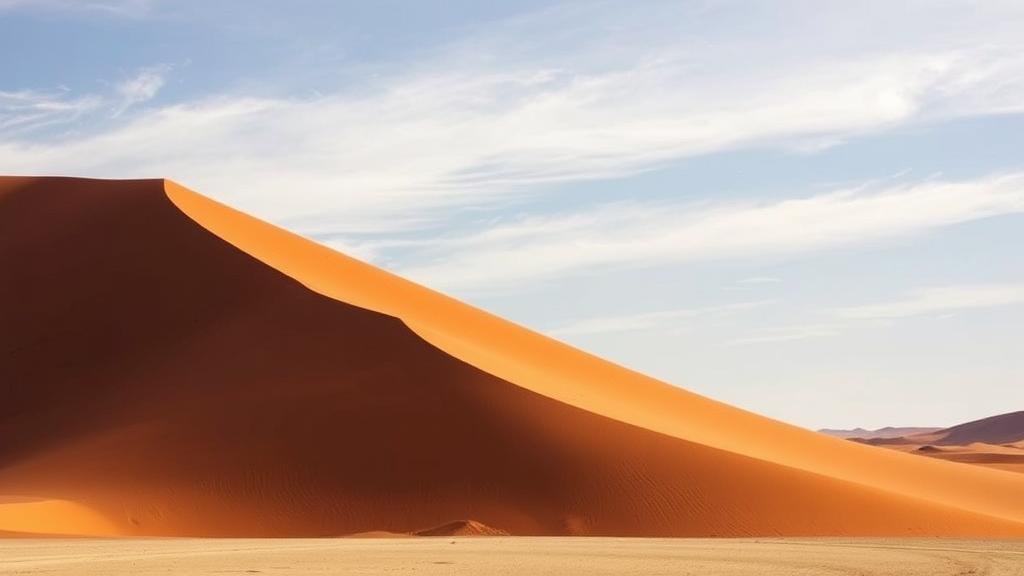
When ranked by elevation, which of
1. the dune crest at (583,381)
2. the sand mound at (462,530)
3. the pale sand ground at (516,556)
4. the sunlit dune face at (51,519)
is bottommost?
the pale sand ground at (516,556)

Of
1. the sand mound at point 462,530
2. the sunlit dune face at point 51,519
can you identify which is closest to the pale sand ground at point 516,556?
the sand mound at point 462,530

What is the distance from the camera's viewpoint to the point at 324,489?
3297 centimetres

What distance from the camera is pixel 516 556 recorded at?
76.1 ft

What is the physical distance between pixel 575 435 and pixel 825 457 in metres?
14.4

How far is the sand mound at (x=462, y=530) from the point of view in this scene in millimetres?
30484

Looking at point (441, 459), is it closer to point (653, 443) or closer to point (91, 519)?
point (653, 443)

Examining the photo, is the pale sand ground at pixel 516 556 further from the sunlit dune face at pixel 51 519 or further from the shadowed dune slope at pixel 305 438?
the shadowed dune slope at pixel 305 438

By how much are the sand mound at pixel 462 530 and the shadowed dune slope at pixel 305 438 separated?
0.52m

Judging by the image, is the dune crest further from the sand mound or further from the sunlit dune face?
the sunlit dune face

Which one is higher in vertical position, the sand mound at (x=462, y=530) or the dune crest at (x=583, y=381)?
the dune crest at (x=583, y=381)

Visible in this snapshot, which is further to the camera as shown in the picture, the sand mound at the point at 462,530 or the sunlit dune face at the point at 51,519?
the sand mound at the point at 462,530

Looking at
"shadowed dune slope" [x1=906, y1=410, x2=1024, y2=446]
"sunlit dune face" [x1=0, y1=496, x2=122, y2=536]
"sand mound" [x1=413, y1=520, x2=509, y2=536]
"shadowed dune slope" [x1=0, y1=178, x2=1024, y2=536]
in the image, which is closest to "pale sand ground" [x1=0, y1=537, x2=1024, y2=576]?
"sand mound" [x1=413, y1=520, x2=509, y2=536]

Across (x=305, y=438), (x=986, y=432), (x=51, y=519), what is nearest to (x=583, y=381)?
(x=305, y=438)

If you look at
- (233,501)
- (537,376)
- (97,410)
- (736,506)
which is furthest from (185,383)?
(736,506)
